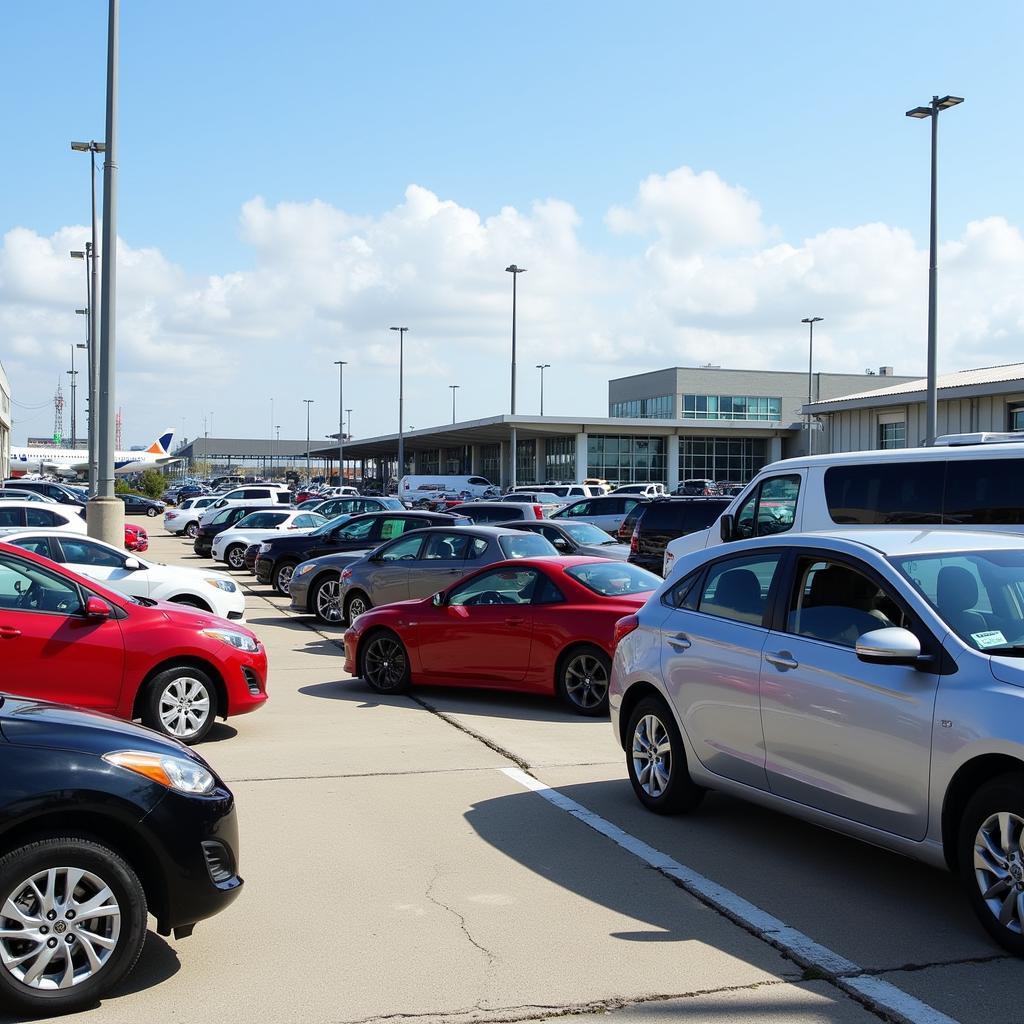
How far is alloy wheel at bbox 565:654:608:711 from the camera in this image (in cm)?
1089

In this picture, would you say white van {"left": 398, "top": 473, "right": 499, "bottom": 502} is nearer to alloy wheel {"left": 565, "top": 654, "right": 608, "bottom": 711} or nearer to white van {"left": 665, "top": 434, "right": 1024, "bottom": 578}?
white van {"left": 665, "top": 434, "right": 1024, "bottom": 578}

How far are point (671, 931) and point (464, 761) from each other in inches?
146

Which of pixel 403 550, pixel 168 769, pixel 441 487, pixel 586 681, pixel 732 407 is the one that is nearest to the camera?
pixel 168 769

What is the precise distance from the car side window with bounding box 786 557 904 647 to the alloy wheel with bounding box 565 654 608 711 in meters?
4.65

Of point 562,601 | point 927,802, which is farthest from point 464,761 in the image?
point 927,802

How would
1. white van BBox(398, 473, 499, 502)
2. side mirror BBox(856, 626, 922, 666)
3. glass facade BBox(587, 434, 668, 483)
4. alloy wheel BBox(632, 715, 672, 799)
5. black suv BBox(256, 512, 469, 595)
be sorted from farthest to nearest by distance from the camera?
glass facade BBox(587, 434, 668, 483) → white van BBox(398, 473, 499, 502) → black suv BBox(256, 512, 469, 595) → alloy wheel BBox(632, 715, 672, 799) → side mirror BBox(856, 626, 922, 666)

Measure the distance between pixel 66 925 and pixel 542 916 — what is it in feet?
6.95

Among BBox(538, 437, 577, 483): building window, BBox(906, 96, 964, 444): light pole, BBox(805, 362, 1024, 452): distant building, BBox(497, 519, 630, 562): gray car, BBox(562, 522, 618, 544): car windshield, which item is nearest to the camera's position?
BBox(497, 519, 630, 562): gray car

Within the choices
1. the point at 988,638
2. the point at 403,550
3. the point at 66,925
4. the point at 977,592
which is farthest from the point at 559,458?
the point at 66,925

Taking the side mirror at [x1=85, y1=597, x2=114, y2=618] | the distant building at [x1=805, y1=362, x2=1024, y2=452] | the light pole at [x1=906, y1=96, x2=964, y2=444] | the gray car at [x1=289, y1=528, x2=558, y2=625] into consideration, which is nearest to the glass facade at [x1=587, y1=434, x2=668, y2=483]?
the distant building at [x1=805, y1=362, x2=1024, y2=452]

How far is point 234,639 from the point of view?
9602 millimetres

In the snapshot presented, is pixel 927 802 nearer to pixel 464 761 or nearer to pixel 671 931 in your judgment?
pixel 671 931

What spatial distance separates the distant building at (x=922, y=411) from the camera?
3697 centimetres

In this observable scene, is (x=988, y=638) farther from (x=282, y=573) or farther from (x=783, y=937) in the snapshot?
(x=282, y=573)
